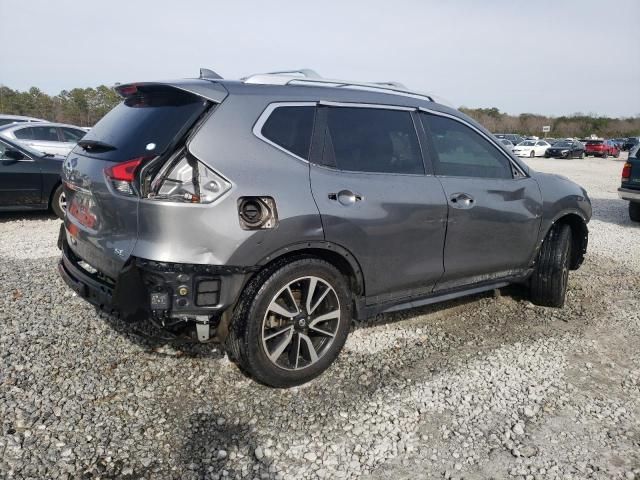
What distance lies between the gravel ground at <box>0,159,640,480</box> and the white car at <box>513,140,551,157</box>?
36.8m

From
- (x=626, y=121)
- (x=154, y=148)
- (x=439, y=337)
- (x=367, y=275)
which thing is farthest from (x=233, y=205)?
(x=626, y=121)

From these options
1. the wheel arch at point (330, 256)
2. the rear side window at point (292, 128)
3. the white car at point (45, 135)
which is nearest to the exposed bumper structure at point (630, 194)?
the wheel arch at point (330, 256)

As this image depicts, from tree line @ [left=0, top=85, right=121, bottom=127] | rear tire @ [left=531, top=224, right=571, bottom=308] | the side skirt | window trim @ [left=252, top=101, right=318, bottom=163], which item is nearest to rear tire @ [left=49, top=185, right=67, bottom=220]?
window trim @ [left=252, top=101, right=318, bottom=163]

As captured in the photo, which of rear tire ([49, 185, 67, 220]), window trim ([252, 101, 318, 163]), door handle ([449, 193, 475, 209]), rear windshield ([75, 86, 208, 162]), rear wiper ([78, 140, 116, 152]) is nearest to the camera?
rear windshield ([75, 86, 208, 162])

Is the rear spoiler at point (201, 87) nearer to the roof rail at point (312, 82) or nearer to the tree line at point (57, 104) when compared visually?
the roof rail at point (312, 82)

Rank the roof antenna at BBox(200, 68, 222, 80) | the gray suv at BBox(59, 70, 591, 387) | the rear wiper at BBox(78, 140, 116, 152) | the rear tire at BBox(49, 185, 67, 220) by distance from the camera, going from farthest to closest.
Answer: the rear tire at BBox(49, 185, 67, 220)
the roof antenna at BBox(200, 68, 222, 80)
the rear wiper at BBox(78, 140, 116, 152)
the gray suv at BBox(59, 70, 591, 387)

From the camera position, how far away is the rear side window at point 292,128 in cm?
288

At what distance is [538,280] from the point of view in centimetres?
452

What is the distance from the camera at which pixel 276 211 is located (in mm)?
2750

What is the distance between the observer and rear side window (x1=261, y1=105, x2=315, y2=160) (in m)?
2.88

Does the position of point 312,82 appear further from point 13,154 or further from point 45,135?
point 45,135

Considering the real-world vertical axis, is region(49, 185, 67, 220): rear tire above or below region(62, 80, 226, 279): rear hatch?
below

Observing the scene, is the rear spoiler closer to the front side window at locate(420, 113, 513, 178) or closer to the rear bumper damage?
the rear bumper damage

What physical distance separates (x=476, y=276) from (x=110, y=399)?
2817 millimetres
